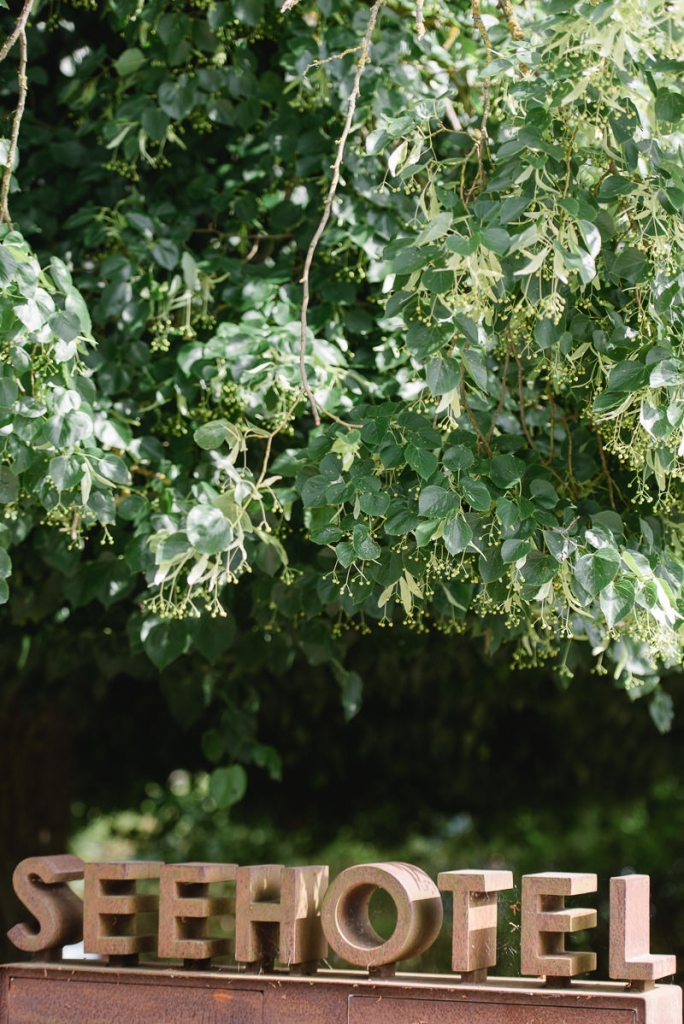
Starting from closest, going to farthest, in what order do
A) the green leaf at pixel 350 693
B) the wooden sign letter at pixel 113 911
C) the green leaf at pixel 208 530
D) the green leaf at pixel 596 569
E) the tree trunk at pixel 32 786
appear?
the green leaf at pixel 596 569, the green leaf at pixel 208 530, the wooden sign letter at pixel 113 911, the green leaf at pixel 350 693, the tree trunk at pixel 32 786

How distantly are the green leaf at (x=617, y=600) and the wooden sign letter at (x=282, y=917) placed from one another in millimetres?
766

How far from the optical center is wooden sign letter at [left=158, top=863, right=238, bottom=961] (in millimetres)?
2139

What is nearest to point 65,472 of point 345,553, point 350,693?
point 345,553

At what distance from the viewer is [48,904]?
225 centimetres

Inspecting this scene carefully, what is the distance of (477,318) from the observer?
188cm

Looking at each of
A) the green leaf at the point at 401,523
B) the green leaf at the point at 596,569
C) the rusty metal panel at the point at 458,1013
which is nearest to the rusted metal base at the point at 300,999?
the rusty metal panel at the point at 458,1013

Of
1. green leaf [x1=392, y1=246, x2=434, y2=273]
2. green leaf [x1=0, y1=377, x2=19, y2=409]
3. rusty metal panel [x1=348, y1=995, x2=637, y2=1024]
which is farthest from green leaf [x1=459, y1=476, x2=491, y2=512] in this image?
rusty metal panel [x1=348, y1=995, x2=637, y2=1024]

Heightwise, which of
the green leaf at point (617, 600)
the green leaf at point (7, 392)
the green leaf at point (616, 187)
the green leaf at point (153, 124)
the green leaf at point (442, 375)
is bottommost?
Answer: the green leaf at point (617, 600)

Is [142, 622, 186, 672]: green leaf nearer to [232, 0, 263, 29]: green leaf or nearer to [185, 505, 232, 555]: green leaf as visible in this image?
[185, 505, 232, 555]: green leaf

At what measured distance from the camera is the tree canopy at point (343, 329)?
5.88ft

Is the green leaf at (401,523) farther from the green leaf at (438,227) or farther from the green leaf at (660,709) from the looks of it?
the green leaf at (660,709)

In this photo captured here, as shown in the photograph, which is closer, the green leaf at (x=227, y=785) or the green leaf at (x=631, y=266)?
the green leaf at (x=631, y=266)

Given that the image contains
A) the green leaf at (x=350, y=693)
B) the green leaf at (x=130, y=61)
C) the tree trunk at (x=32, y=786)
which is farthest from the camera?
the tree trunk at (x=32, y=786)

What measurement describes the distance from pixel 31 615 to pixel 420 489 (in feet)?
3.95
